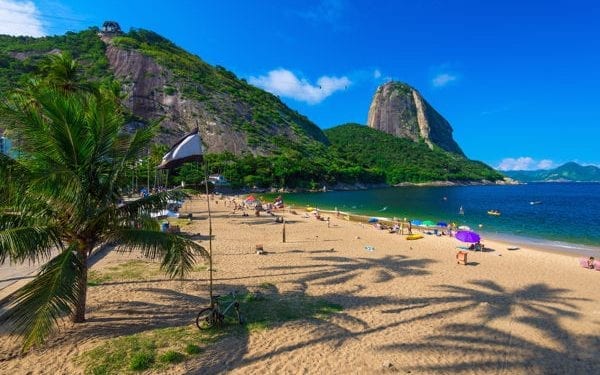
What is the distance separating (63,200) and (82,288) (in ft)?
8.43

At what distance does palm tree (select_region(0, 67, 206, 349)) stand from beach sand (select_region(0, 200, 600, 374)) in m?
1.75

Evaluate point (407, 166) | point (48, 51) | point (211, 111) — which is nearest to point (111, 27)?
point (48, 51)

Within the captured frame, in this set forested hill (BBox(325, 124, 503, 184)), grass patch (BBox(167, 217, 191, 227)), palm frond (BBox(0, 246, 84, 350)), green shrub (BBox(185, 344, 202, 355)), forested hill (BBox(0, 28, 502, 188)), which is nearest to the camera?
palm frond (BBox(0, 246, 84, 350))

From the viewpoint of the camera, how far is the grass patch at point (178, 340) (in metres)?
7.19

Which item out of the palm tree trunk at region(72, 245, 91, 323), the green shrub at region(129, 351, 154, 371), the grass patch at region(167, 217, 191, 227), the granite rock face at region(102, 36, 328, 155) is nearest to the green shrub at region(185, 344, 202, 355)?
the green shrub at region(129, 351, 154, 371)

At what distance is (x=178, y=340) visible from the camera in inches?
329

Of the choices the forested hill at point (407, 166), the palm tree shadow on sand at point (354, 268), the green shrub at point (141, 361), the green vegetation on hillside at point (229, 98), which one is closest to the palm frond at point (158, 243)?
the green shrub at point (141, 361)

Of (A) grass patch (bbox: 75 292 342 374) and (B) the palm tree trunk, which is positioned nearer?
(A) grass patch (bbox: 75 292 342 374)

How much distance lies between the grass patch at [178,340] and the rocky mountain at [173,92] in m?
89.2

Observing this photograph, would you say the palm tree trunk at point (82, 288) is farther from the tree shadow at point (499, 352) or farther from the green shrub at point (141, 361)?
the tree shadow at point (499, 352)

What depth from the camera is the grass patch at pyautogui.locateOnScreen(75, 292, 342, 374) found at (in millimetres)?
7191

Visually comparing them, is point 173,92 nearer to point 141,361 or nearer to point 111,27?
point 111,27

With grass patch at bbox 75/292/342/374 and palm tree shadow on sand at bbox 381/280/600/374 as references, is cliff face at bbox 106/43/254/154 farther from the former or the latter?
palm tree shadow on sand at bbox 381/280/600/374

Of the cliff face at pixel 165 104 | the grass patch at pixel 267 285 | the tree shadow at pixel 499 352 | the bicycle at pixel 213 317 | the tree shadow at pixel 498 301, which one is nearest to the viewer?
the tree shadow at pixel 499 352
